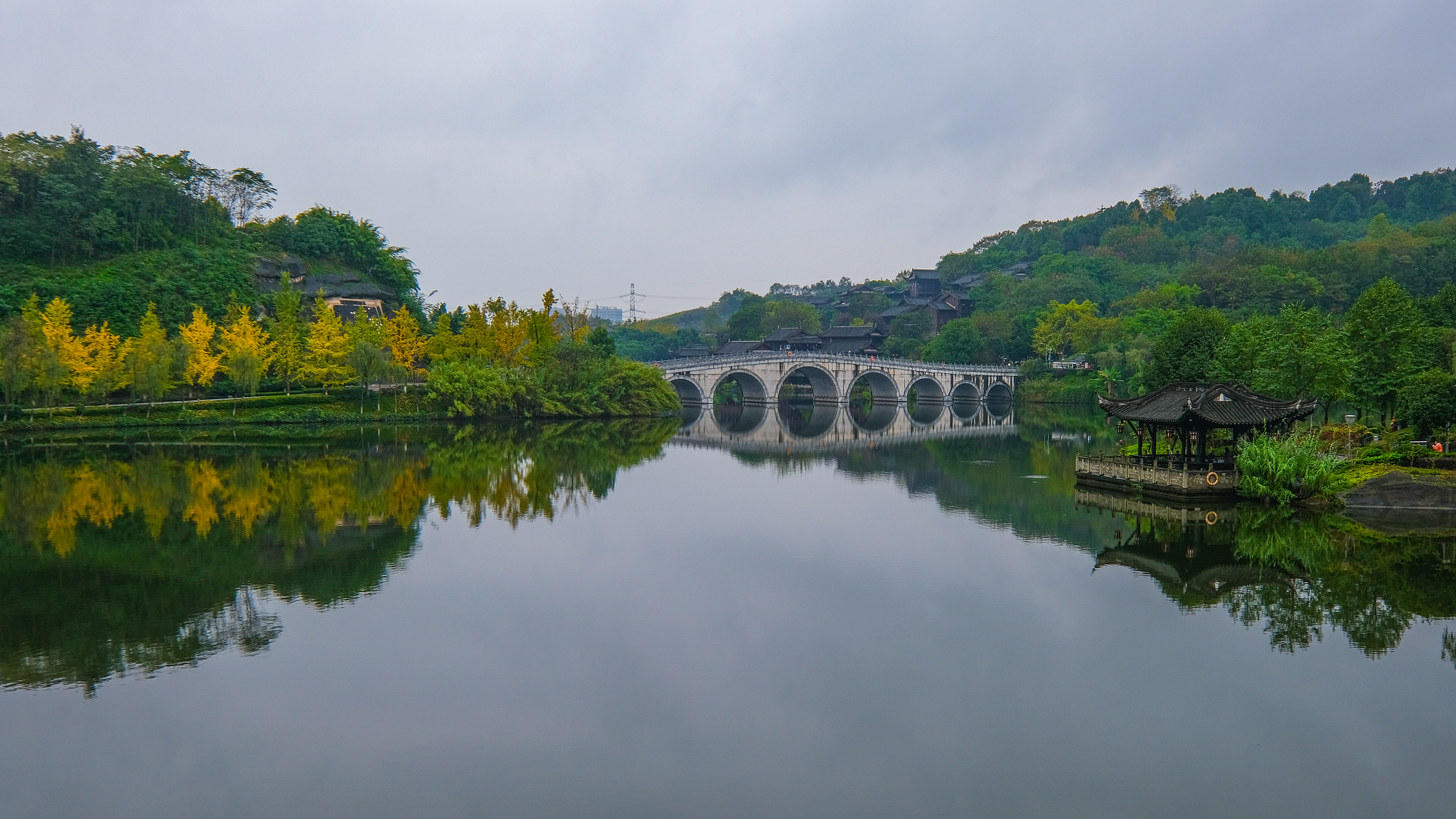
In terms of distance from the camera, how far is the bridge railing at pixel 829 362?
56.5 meters

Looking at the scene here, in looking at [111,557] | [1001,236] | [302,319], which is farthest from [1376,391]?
[1001,236]

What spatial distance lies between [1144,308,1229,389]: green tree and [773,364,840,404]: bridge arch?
28371 mm

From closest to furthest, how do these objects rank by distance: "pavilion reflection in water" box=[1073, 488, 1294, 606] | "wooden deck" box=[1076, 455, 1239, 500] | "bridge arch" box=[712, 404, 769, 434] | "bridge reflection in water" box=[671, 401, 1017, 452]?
"pavilion reflection in water" box=[1073, 488, 1294, 606] → "wooden deck" box=[1076, 455, 1239, 500] → "bridge reflection in water" box=[671, 401, 1017, 452] → "bridge arch" box=[712, 404, 769, 434]

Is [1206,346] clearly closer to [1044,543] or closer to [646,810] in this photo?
[1044,543]

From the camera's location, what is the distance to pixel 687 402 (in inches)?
2509

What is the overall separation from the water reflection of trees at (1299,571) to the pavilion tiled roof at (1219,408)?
87.8 inches

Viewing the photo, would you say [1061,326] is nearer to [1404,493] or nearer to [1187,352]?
[1187,352]

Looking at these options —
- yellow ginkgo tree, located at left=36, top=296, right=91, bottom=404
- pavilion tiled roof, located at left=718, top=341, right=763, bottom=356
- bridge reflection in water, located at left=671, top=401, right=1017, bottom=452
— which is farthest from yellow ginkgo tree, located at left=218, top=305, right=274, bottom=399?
pavilion tiled roof, located at left=718, top=341, right=763, bottom=356

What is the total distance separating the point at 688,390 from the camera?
199 feet

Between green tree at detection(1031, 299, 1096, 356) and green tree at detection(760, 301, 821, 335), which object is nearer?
green tree at detection(1031, 299, 1096, 356)

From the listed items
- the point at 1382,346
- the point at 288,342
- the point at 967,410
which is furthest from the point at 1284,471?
the point at 967,410

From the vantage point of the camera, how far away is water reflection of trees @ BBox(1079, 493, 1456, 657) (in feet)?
41.0

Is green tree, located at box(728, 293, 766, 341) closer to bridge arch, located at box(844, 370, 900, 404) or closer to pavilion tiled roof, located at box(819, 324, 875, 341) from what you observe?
pavilion tiled roof, located at box(819, 324, 875, 341)

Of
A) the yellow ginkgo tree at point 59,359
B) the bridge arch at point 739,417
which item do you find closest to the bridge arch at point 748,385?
the bridge arch at point 739,417
